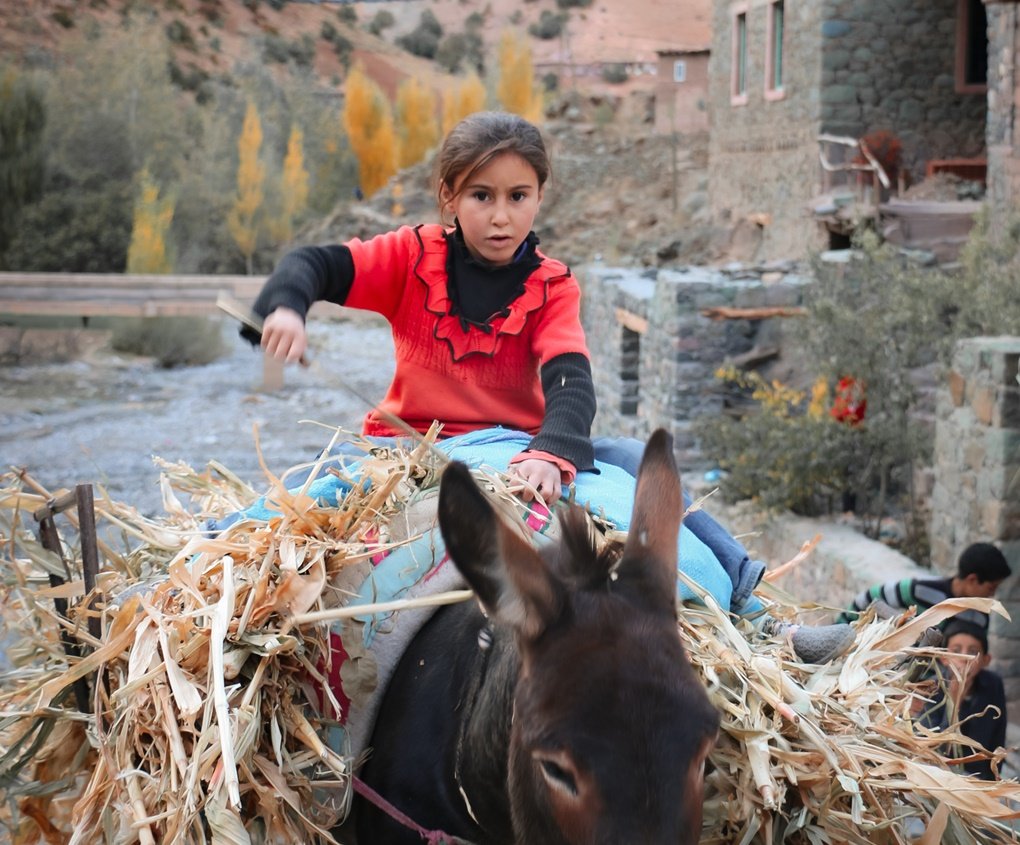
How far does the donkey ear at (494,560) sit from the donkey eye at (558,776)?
0.21m

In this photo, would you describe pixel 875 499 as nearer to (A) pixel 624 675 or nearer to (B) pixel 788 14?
(A) pixel 624 675

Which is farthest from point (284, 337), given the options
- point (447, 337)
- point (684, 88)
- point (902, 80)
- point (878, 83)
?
point (684, 88)

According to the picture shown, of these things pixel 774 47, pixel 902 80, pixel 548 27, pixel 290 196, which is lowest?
pixel 290 196

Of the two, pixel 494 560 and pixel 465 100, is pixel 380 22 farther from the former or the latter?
pixel 494 560

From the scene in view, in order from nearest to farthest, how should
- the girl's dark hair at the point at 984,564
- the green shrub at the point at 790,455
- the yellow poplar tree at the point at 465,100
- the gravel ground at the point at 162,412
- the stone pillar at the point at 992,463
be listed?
the girl's dark hair at the point at 984,564 → the stone pillar at the point at 992,463 → the green shrub at the point at 790,455 → the gravel ground at the point at 162,412 → the yellow poplar tree at the point at 465,100

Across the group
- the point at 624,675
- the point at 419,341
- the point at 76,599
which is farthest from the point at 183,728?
the point at 419,341

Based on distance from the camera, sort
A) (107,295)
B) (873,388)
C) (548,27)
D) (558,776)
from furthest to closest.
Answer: (548,27), (107,295), (873,388), (558,776)

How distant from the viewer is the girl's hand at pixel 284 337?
2.70m

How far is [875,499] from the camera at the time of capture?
10117mm

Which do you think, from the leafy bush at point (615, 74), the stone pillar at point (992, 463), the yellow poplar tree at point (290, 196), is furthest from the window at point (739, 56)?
the leafy bush at point (615, 74)

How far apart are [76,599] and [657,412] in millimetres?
9943

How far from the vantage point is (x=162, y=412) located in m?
17.2

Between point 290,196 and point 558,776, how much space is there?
31834 millimetres

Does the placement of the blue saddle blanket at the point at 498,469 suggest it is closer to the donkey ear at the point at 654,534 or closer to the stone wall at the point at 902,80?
the donkey ear at the point at 654,534
